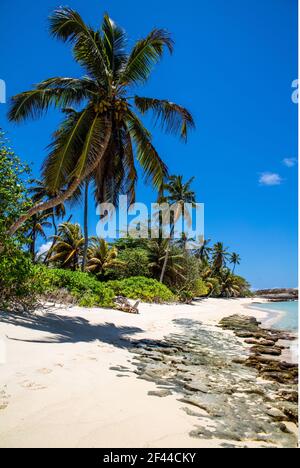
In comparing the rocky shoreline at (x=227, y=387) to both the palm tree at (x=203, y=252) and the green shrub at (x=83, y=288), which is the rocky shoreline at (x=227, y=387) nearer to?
the green shrub at (x=83, y=288)

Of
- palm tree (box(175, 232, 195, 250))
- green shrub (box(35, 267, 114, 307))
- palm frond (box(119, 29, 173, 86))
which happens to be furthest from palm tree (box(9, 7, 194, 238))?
palm tree (box(175, 232, 195, 250))

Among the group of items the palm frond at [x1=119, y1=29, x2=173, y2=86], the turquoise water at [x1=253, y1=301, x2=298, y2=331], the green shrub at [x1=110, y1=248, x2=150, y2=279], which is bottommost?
the turquoise water at [x1=253, y1=301, x2=298, y2=331]

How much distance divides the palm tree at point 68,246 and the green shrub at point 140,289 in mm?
9423

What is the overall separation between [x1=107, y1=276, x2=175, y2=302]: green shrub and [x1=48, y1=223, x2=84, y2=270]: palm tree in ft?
30.9

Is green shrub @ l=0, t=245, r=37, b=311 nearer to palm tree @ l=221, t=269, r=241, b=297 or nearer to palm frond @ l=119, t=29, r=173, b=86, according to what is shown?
palm frond @ l=119, t=29, r=173, b=86

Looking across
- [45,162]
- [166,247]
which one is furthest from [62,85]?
[166,247]

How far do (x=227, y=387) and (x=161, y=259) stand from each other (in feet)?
87.1

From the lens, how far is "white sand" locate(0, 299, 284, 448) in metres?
2.98

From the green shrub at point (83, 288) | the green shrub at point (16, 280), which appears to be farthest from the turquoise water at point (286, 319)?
the green shrub at point (16, 280)

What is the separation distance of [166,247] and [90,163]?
22382 mm

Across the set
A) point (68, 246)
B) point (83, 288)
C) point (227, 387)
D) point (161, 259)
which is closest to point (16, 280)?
point (83, 288)

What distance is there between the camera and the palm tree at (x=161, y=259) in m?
31.7

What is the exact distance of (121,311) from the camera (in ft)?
45.9
